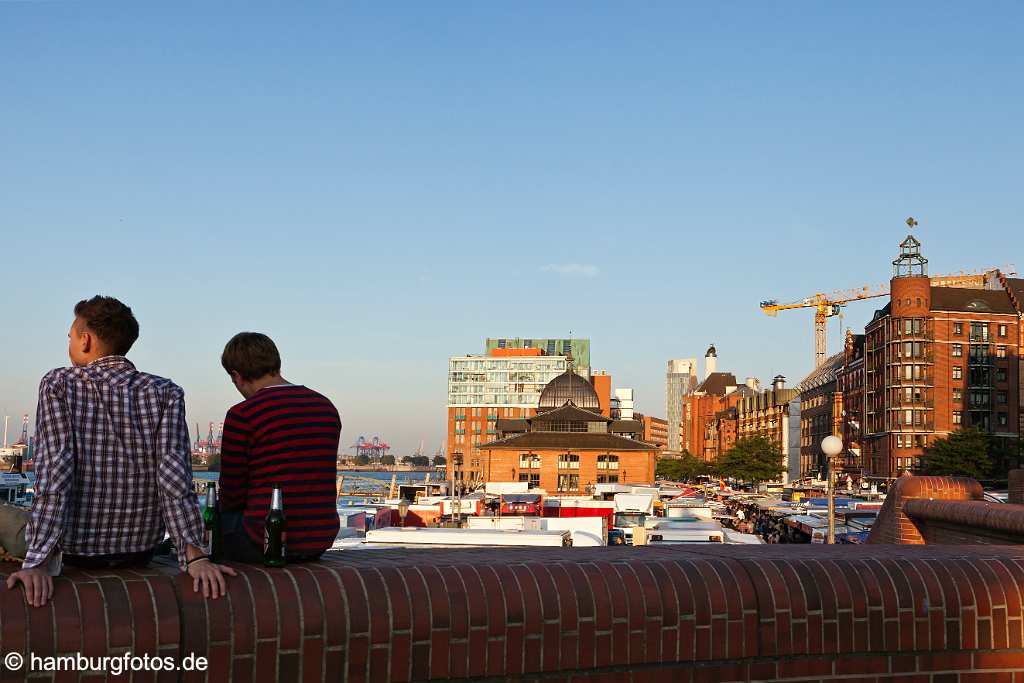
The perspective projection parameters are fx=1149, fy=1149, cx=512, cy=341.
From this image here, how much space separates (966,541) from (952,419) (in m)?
96.2

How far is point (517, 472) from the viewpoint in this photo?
11156 centimetres

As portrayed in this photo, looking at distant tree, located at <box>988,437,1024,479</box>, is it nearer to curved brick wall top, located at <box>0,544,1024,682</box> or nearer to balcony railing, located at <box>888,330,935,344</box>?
balcony railing, located at <box>888,330,935,344</box>

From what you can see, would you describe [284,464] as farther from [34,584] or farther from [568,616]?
[568,616]

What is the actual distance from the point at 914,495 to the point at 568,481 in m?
96.4

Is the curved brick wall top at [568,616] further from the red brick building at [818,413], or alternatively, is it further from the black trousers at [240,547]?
the red brick building at [818,413]

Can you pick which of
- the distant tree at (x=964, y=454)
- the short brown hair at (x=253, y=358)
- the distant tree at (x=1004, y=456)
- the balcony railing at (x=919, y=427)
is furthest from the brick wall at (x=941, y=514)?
the balcony railing at (x=919, y=427)

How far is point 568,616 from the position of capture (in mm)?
4910

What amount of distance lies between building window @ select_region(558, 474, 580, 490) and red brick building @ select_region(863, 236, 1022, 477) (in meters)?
28.5

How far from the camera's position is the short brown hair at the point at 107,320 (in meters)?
4.69

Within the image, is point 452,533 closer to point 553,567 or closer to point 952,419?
point 553,567

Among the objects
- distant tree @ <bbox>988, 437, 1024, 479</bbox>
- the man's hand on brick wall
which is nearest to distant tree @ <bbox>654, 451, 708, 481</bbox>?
distant tree @ <bbox>988, 437, 1024, 479</bbox>

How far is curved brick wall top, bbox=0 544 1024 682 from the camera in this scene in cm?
420

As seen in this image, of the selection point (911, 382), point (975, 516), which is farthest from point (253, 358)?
point (911, 382)

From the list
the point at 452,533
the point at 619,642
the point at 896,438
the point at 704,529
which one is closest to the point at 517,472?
the point at 896,438
